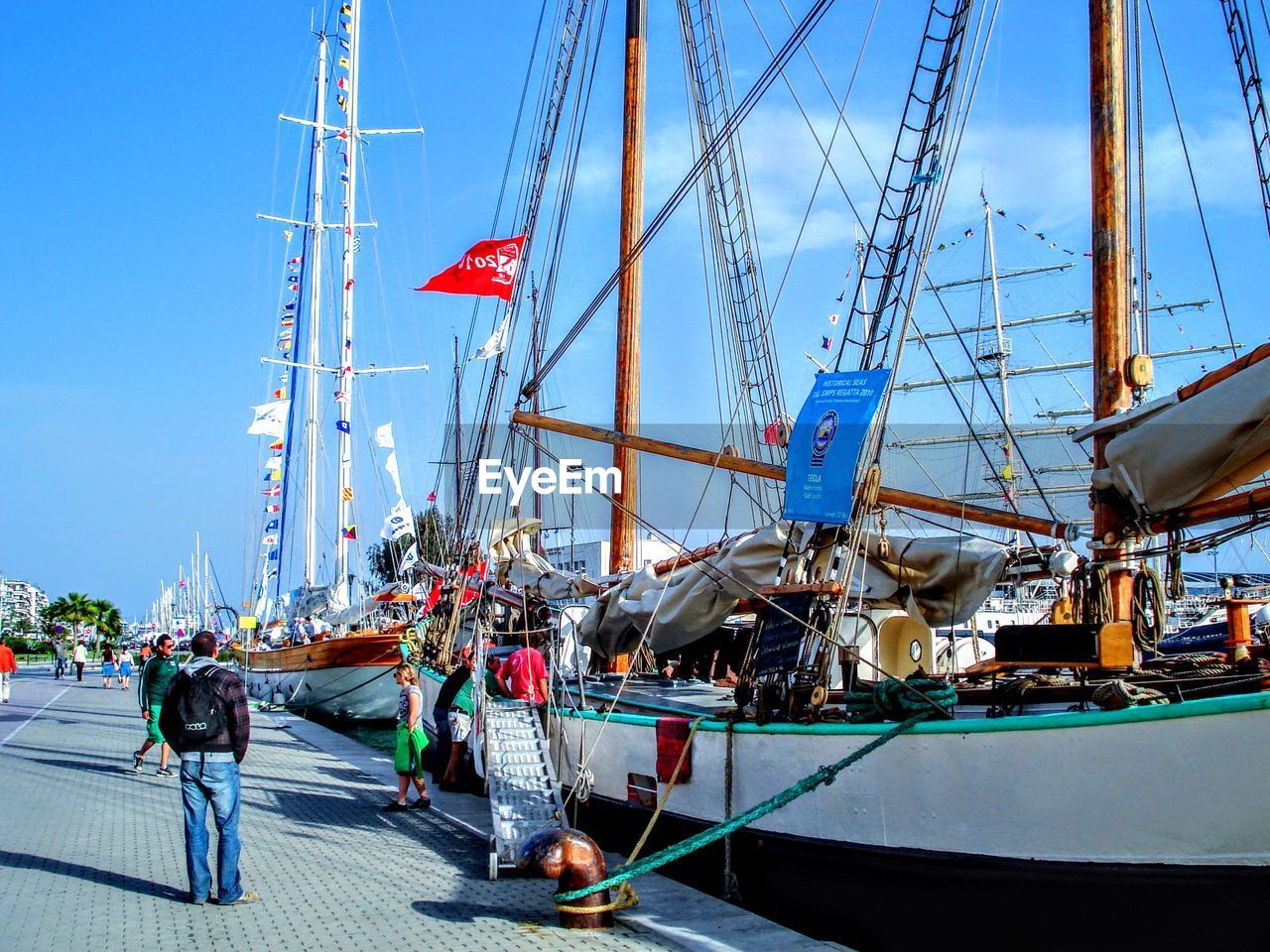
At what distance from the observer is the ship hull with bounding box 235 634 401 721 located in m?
27.6

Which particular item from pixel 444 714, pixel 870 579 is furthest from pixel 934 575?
pixel 444 714

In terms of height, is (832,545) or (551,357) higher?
(551,357)

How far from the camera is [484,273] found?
17500 millimetres

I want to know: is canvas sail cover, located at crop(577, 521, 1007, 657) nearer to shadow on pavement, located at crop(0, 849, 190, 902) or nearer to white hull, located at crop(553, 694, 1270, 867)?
white hull, located at crop(553, 694, 1270, 867)

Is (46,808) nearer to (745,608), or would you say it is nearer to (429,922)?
(429,922)

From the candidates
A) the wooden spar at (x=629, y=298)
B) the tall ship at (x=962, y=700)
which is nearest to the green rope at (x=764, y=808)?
the tall ship at (x=962, y=700)

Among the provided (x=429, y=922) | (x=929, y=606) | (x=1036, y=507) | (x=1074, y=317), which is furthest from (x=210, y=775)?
(x=1074, y=317)

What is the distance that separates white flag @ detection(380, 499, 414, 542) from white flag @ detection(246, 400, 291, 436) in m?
6.64

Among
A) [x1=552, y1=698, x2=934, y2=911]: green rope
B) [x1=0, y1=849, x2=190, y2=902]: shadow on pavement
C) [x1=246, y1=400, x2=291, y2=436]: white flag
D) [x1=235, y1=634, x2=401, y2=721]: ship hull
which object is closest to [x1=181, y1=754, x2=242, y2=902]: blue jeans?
[x1=0, y1=849, x2=190, y2=902]: shadow on pavement

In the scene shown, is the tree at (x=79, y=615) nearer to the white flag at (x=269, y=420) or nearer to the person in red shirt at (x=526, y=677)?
the white flag at (x=269, y=420)

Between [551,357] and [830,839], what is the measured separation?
978cm

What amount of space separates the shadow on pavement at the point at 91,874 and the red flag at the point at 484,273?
1098cm

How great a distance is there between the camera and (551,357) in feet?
51.8

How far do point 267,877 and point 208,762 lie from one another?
46.8 inches
